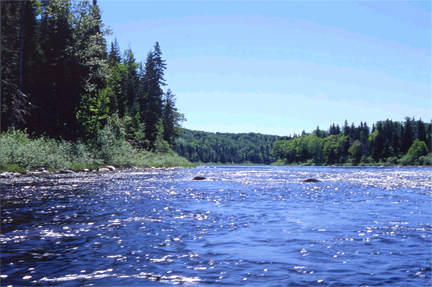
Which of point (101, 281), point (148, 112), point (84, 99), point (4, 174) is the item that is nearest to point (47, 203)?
point (101, 281)

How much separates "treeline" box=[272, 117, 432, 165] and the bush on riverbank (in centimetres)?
10377

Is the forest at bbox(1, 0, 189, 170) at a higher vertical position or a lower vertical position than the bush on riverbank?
higher

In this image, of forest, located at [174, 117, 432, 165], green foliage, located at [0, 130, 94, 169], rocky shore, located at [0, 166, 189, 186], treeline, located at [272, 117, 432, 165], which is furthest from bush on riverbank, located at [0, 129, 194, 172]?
treeline, located at [272, 117, 432, 165]

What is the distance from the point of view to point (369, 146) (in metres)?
143

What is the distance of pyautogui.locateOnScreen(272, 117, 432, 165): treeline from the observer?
4890 inches

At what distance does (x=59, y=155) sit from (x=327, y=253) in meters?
30.0

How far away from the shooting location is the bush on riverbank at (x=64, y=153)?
1015 inches

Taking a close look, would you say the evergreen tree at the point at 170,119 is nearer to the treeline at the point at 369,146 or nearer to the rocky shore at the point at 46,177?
the rocky shore at the point at 46,177

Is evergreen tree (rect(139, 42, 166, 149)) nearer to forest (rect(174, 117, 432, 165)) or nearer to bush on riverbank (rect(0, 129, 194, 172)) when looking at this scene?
bush on riverbank (rect(0, 129, 194, 172))

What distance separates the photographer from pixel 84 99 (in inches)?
1560

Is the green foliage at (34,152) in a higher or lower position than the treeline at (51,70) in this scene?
lower

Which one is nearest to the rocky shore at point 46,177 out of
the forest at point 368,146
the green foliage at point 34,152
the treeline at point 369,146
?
the green foliage at point 34,152

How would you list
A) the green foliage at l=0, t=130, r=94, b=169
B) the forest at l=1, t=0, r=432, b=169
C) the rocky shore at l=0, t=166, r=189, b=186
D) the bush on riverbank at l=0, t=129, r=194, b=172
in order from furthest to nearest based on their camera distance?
the forest at l=1, t=0, r=432, b=169 → the bush on riverbank at l=0, t=129, r=194, b=172 → the green foliage at l=0, t=130, r=94, b=169 → the rocky shore at l=0, t=166, r=189, b=186

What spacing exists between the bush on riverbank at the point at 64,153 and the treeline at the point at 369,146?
340ft
